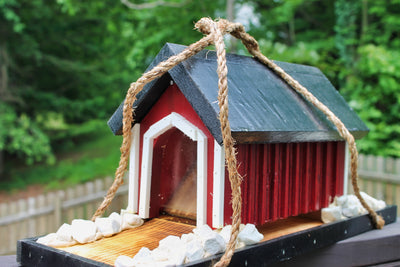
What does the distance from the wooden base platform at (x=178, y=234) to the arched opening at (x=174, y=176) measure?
88 mm

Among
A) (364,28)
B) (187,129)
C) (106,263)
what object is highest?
(364,28)

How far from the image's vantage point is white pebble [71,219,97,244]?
63.3 inches

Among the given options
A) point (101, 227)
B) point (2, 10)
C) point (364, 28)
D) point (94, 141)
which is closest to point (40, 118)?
point (2, 10)

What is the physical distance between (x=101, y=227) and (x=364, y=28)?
254 inches

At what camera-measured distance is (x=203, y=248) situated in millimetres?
1375

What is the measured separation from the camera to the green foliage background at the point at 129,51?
622 centimetres

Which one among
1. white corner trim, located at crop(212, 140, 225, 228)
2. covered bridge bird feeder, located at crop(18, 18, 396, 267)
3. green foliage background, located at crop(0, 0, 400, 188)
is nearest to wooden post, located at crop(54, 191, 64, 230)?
green foliage background, located at crop(0, 0, 400, 188)

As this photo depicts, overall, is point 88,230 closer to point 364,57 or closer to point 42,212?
point 42,212

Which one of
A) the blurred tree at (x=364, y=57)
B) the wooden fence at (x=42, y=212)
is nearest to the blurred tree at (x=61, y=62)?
the blurred tree at (x=364, y=57)

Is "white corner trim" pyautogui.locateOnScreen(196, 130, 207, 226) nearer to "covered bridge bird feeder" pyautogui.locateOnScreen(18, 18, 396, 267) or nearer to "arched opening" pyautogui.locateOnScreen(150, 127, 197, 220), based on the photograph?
"covered bridge bird feeder" pyautogui.locateOnScreen(18, 18, 396, 267)

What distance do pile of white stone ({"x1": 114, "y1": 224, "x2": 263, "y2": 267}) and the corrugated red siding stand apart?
0.12 m

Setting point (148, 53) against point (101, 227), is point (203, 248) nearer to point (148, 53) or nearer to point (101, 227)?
point (101, 227)

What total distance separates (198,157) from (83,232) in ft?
1.74

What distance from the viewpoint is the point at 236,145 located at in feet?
5.22
